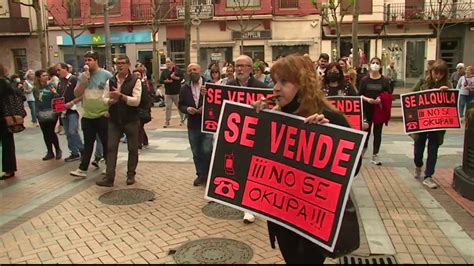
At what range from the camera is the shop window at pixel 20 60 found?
34500 millimetres

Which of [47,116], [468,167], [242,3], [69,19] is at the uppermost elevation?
[242,3]

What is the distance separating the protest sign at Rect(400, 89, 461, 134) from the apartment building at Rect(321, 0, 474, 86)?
72.9ft

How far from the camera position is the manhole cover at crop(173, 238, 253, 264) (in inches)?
167

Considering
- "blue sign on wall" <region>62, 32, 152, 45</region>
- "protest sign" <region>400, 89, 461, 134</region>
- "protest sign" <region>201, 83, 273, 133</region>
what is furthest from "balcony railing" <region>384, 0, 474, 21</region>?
"protest sign" <region>201, 83, 273, 133</region>

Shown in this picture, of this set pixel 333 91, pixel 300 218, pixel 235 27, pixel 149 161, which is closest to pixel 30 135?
pixel 149 161

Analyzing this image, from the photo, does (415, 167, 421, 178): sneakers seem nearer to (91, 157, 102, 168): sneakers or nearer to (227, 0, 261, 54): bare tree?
(91, 157, 102, 168): sneakers

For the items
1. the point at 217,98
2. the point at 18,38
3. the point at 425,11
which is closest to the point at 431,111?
the point at 217,98

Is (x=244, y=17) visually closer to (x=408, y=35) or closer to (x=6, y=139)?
(x=408, y=35)

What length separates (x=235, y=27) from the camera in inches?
1218

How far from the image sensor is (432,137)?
677cm

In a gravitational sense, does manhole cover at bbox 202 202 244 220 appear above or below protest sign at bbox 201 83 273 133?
below

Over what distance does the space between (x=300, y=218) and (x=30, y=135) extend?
10.9 meters

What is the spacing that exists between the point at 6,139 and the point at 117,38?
26546 millimetres

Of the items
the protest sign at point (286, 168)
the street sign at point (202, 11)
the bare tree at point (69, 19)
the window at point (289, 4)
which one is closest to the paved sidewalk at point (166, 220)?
the protest sign at point (286, 168)
